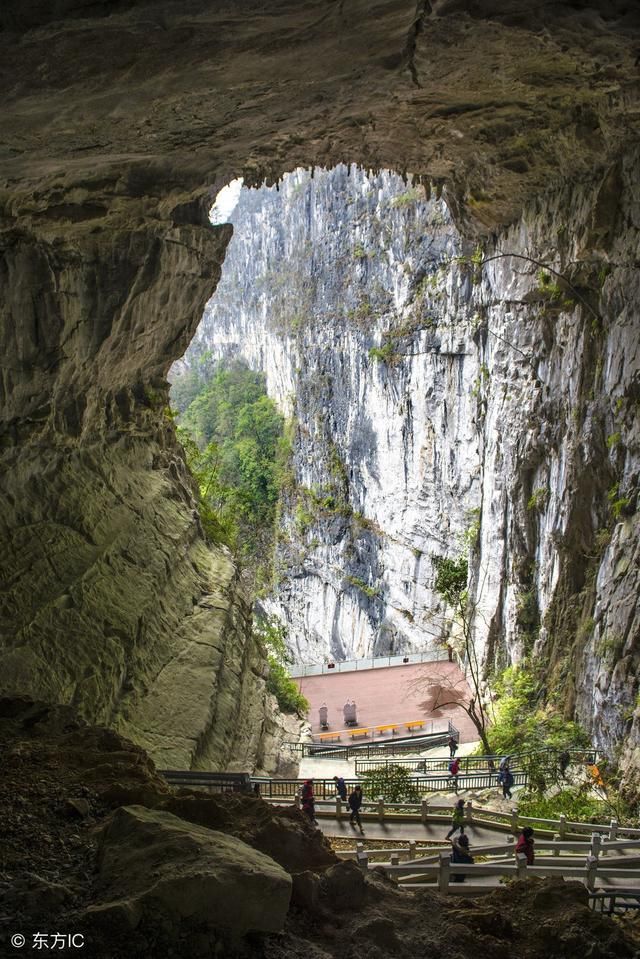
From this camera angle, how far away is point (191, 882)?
452 centimetres

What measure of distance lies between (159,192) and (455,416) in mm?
21904

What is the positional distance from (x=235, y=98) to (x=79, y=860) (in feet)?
20.7

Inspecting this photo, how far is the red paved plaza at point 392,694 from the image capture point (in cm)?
2462

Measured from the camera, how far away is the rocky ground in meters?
4.43

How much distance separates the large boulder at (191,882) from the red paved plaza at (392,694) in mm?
18610

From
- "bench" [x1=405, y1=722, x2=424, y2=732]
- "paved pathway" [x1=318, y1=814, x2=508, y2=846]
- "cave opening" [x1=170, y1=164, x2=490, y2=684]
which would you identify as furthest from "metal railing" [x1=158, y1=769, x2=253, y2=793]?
"bench" [x1=405, y1=722, x2=424, y2=732]

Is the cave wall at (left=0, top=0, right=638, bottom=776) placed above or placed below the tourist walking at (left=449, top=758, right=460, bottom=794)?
above

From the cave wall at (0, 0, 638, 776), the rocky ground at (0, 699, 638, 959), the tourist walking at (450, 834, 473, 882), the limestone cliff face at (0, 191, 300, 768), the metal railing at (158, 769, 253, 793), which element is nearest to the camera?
the rocky ground at (0, 699, 638, 959)

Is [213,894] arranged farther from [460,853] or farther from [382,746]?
[382,746]

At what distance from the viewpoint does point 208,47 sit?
4914 millimetres

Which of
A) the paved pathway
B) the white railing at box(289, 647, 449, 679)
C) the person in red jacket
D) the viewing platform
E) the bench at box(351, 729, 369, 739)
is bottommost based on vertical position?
the paved pathway

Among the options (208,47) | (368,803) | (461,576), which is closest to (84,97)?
(208,47)

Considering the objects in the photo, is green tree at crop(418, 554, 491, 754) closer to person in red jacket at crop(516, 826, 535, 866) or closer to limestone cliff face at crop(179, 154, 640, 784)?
limestone cliff face at crop(179, 154, 640, 784)

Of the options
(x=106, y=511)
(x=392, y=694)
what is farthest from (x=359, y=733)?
(x=106, y=511)
